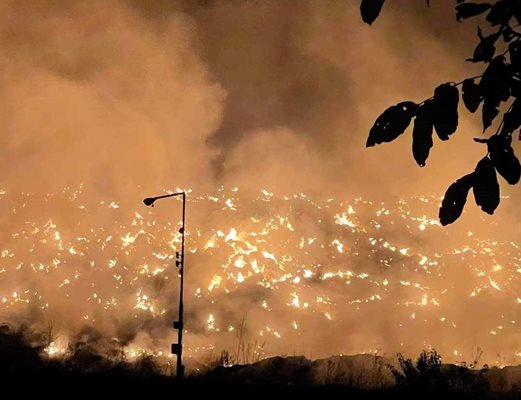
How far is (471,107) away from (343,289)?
7324 centimetres

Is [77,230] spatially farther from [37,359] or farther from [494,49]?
[494,49]

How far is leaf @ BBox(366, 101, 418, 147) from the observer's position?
102 inches

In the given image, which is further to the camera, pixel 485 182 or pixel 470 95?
pixel 470 95

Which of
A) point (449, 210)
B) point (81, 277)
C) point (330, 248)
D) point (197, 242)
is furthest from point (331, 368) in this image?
point (449, 210)

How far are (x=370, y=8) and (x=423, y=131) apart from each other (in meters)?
0.67

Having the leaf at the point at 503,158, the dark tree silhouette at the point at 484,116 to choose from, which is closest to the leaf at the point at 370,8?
the dark tree silhouette at the point at 484,116

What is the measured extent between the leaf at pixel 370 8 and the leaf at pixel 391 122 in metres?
0.47

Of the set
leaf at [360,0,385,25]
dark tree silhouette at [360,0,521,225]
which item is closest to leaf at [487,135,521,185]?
dark tree silhouette at [360,0,521,225]

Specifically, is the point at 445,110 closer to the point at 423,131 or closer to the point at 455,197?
the point at 423,131

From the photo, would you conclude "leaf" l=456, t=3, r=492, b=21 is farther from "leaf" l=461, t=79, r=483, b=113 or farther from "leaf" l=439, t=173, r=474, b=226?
"leaf" l=439, t=173, r=474, b=226

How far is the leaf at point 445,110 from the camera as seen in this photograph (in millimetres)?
2572

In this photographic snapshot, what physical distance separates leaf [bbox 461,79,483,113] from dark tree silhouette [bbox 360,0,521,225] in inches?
1.6

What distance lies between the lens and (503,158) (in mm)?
2568

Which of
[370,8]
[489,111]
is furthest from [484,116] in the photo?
[370,8]
